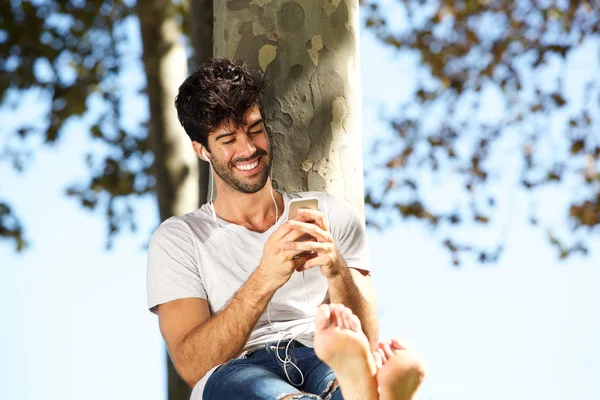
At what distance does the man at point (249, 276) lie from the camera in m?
2.79

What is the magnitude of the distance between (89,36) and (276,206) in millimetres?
5786

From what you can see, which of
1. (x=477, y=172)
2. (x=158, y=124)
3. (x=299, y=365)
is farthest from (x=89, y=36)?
(x=299, y=365)

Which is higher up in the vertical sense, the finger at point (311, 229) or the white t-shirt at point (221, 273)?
the finger at point (311, 229)

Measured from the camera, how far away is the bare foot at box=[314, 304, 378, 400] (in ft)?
8.02

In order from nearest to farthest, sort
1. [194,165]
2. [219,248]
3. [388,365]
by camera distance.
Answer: [388,365] → [219,248] → [194,165]

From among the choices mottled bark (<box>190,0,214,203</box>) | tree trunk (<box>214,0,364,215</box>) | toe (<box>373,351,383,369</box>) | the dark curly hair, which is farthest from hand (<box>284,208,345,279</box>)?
mottled bark (<box>190,0,214,203</box>)

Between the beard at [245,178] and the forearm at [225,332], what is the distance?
504mm

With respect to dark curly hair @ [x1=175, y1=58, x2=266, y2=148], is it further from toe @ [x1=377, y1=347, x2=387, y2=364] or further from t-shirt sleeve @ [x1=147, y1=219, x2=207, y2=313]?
toe @ [x1=377, y1=347, x2=387, y2=364]

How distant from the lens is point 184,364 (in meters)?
2.98

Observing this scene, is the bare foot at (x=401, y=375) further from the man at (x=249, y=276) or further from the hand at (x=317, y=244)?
the hand at (x=317, y=244)

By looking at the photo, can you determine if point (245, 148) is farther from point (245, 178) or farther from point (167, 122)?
point (167, 122)

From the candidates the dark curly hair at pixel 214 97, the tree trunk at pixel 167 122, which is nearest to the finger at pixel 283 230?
the dark curly hair at pixel 214 97

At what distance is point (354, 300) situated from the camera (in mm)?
3020

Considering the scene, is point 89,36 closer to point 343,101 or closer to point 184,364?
point 343,101
